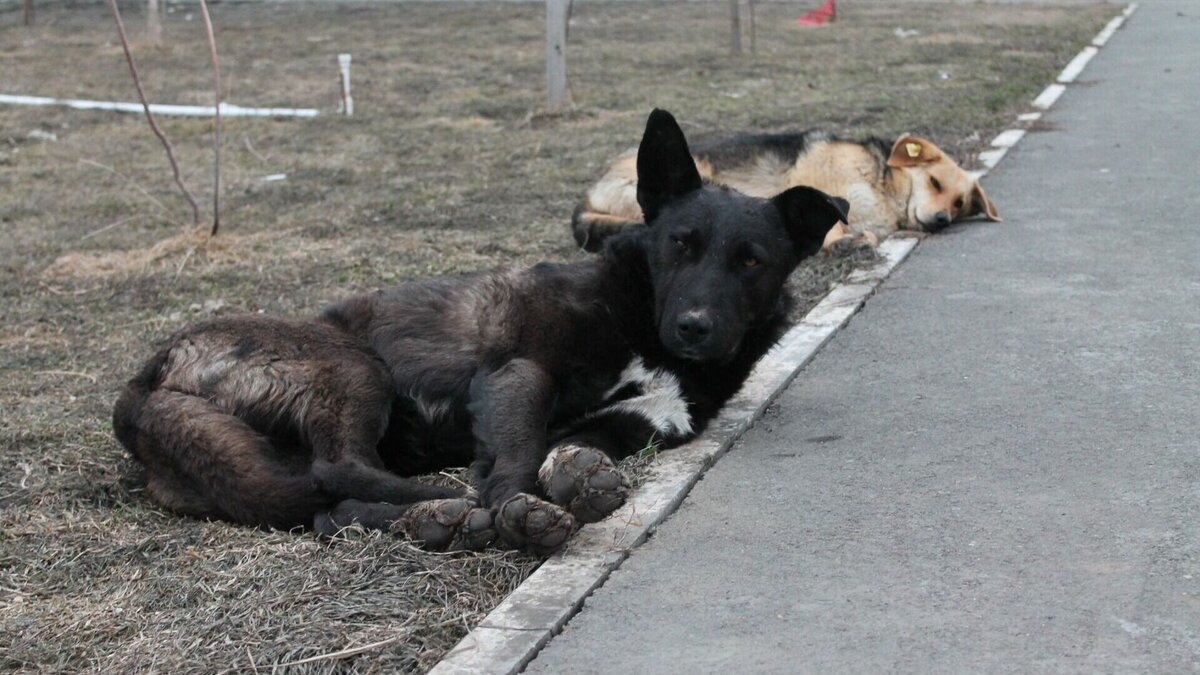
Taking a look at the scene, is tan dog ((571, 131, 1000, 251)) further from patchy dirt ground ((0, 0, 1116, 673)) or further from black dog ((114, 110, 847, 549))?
black dog ((114, 110, 847, 549))

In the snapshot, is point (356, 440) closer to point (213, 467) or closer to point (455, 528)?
point (213, 467)

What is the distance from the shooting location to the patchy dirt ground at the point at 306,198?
3699mm

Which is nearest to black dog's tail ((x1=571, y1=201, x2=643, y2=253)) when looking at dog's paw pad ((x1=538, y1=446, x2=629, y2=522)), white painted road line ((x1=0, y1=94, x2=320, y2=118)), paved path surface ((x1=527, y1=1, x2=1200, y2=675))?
paved path surface ((x1=527, y1=1, x2=1200, y2=675))

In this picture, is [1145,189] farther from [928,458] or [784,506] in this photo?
[784,506]

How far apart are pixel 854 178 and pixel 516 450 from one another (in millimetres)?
4959

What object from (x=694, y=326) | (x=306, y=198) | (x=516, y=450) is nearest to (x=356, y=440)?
(x=516, y=450)

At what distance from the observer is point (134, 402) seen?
183 inches

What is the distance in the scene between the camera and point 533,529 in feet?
12.6

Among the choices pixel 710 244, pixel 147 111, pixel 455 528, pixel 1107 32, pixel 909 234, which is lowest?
pixel 1107 32

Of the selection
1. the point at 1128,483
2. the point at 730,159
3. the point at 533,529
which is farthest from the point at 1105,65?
the point at 533,529

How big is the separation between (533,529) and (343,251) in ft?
16.0

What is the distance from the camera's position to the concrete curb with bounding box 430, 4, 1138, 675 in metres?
3.37

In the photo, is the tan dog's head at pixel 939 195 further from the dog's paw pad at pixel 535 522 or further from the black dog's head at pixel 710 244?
the dog's paw pad at pixel 535 522

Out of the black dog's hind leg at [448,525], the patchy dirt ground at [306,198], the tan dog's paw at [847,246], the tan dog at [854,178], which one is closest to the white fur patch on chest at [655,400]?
the black dog's hind leg at [448,525]
